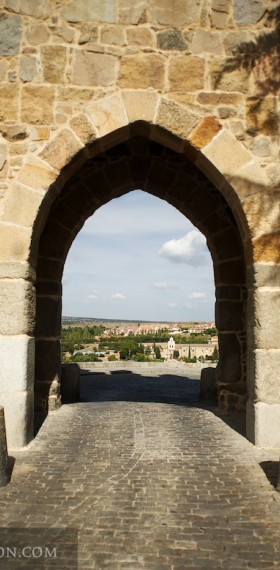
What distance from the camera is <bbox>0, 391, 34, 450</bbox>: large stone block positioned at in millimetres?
4125

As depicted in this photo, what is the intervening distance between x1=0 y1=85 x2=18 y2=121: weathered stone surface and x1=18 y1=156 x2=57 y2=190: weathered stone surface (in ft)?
1.54

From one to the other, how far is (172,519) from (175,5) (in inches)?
182

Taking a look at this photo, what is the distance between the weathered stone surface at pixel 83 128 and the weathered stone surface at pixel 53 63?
0.41 meters

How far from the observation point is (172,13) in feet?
14.7

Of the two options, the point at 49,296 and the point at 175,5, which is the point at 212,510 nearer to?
the point at 49,296

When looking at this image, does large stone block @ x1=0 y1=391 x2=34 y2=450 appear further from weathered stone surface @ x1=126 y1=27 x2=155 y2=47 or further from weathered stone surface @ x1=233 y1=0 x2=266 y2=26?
weathered stone surface @ x1=233 y1=0 x2=266 y2=26

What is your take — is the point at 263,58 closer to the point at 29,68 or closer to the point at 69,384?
the point at 29,68

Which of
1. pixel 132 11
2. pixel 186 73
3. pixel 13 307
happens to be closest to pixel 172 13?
pixel 132 11

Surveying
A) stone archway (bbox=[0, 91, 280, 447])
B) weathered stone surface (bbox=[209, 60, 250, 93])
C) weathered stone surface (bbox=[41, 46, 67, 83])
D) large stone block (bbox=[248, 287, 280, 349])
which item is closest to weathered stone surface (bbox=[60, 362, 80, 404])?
stone archway (bbox=[0, 91, 280, 447])

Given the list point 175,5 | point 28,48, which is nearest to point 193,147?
point 175,5

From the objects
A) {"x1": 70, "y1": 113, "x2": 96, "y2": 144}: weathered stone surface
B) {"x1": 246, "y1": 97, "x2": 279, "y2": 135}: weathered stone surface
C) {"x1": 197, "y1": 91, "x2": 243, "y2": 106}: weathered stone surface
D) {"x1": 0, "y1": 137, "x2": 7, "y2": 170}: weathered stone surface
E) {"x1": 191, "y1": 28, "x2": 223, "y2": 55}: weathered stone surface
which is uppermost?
{"x1": 191, "y1": 28, "x2": 223, "y2": 55}: weathered stone surface

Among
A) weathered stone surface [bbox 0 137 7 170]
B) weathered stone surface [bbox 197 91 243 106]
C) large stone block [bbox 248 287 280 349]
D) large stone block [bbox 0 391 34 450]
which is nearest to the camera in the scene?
large stone block [bbox 0 391 34 450]

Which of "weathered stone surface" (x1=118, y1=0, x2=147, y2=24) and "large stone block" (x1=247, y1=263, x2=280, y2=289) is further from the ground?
"weathered stone surface" (x1=118, y1=0, x2=147, y2=24)

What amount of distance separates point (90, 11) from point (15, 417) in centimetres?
405
